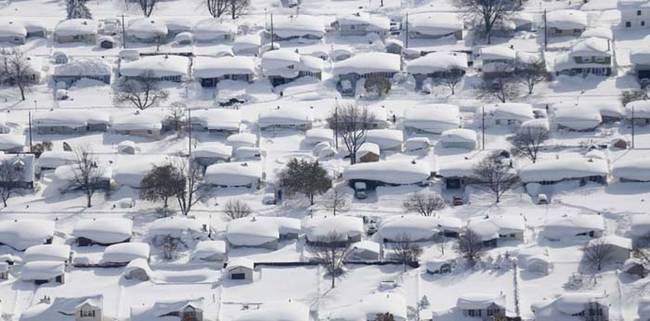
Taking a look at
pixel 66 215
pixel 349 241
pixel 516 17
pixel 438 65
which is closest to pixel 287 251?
pixel 349 241

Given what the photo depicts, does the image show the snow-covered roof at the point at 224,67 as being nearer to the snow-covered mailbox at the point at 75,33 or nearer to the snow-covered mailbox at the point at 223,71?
the snow-covered mailbox at the point at 223,71

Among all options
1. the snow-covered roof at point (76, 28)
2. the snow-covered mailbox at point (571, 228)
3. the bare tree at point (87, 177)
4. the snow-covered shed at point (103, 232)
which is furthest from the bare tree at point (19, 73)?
the snow-covered mailbox at point (571, 228)

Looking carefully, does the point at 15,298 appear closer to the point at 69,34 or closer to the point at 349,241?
the point at 349,241

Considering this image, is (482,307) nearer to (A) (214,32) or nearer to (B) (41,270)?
(B) (41,270)

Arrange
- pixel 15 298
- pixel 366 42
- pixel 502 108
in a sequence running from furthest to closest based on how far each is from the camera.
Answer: pixel 366 42, pixel 502 108, pixel 15 298

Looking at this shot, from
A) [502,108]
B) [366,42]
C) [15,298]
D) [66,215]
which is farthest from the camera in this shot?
[366,42]

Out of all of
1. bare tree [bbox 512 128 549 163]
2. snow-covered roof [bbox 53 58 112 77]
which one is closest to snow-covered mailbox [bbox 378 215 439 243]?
bare tree [bbox 512 128 549 163]
